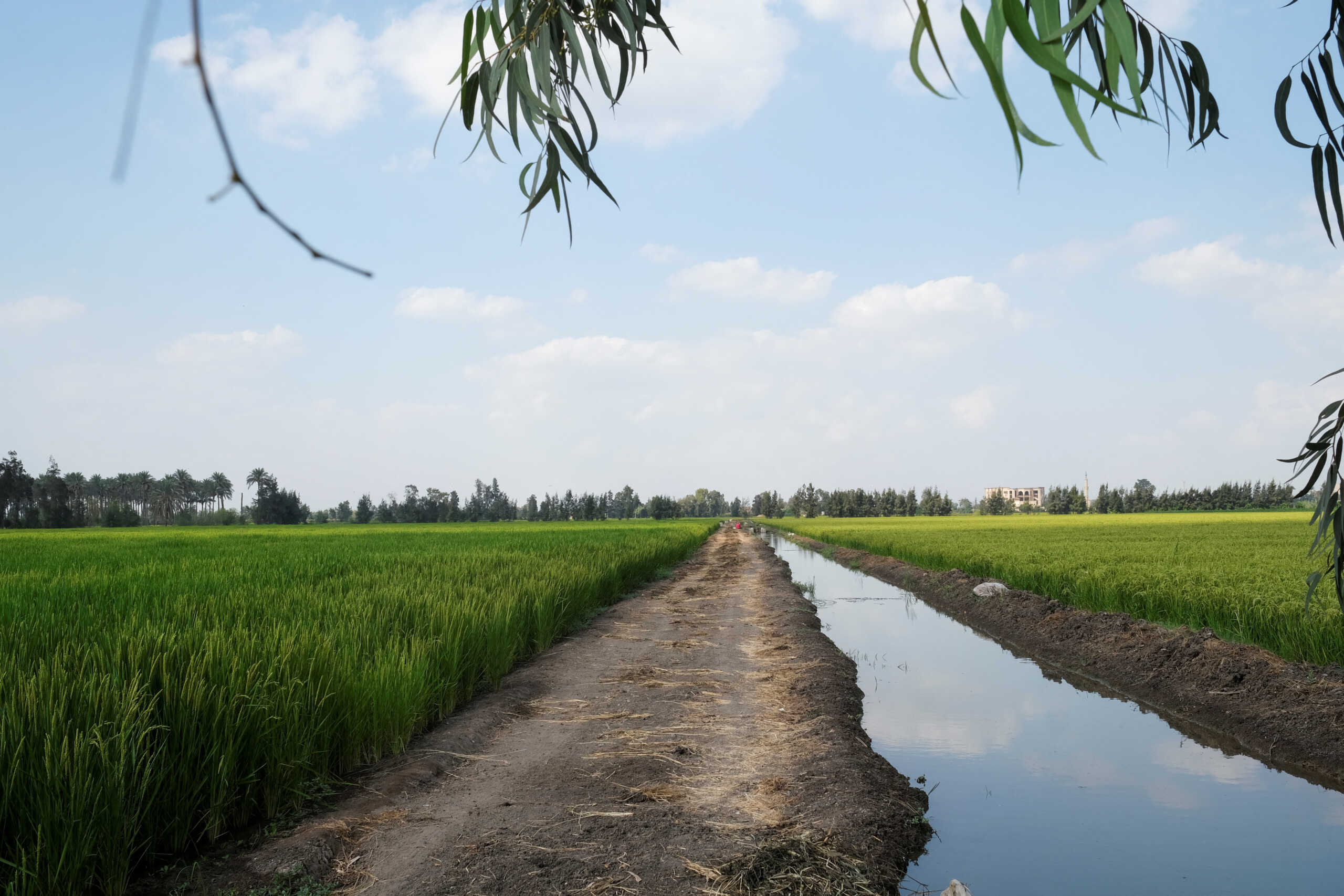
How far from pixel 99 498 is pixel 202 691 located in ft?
Answer: 493

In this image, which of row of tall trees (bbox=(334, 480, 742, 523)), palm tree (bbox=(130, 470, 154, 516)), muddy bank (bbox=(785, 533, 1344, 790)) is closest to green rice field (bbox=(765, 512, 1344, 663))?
muddy bank (bbox=(785, 533, 1344, 790))

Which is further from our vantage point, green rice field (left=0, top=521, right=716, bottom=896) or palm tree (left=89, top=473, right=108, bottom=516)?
palm tree (left=89, top=473, right=108, bottom=516)

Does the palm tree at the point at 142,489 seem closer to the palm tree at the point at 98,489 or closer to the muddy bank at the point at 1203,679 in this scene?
the palm tree at the point at 98,489

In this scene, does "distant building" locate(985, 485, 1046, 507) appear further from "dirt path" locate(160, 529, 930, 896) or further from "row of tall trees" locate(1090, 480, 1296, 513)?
"dirt path" locate(160, 529, 930, 896)

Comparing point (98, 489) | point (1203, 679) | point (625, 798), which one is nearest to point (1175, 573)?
point (1203, 679)

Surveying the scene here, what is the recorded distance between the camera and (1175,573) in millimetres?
12156

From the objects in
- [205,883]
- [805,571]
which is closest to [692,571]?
[805,571]

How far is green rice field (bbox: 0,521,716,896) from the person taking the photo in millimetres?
2764

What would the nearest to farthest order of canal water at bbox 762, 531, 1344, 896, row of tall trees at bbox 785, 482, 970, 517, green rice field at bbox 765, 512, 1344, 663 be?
canal water at bbox 762, 531, 1344, 896 → green rice field at bbox 765, 512, 1344, 663 → row of tall trees at bbox 785, 482, 970, 517

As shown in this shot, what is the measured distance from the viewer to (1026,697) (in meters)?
7.33

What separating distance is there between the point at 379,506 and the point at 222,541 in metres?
82.0

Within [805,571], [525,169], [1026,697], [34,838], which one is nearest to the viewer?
[525,169]

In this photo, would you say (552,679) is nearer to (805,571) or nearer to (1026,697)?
(1026,697)

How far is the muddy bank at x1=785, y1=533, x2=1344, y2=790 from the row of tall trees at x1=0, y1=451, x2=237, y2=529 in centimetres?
8099
